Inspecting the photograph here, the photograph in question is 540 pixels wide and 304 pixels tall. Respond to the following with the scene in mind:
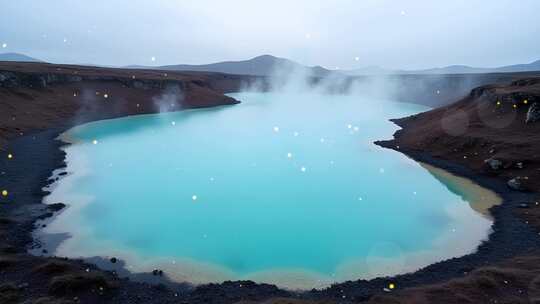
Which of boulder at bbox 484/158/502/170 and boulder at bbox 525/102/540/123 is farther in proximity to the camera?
boulder at bbox 525/102/540/123

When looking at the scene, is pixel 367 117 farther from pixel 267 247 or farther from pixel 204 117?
pixel 267 247

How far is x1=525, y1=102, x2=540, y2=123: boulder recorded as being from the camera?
47172 millimetres

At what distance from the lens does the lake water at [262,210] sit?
22141 millimetres

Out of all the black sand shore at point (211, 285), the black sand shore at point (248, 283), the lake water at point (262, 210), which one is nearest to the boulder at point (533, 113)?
the lake water at point (262, 210)

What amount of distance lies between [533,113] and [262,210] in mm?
41358

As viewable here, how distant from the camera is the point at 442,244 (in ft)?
→ 81.3

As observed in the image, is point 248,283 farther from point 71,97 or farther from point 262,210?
point 71,97

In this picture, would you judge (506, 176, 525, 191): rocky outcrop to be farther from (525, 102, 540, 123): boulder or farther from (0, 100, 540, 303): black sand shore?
(525, 102, 540, 123): boulder

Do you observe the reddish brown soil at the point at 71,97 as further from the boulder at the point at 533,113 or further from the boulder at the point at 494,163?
the boulder at the point at 533,113

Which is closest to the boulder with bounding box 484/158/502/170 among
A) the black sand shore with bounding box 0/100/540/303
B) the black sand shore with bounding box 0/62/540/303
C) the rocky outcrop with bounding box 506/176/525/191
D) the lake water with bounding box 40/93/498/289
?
the rocky outcrop with bounding box 506/176/525/191

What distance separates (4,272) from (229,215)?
49.7 ft

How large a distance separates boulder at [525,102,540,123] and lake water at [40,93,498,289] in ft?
56.7

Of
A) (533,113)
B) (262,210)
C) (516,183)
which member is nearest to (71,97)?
(262,210)

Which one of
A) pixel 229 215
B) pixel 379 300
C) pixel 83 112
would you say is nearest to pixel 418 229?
pixel 379 300
